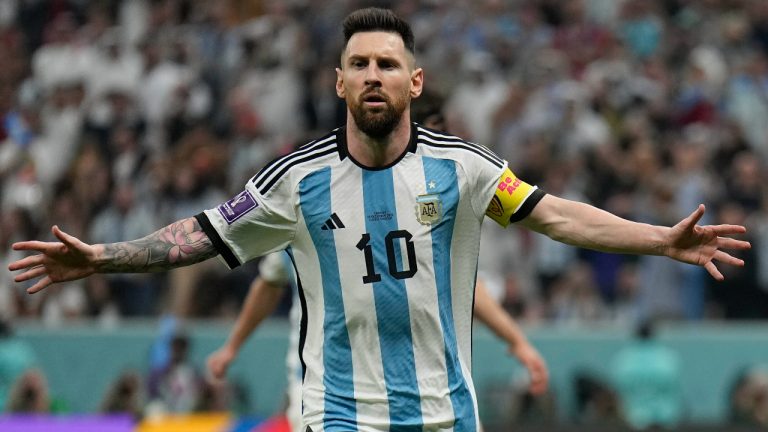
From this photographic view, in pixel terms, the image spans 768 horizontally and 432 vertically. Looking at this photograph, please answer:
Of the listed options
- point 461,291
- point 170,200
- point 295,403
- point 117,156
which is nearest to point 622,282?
point 170,200

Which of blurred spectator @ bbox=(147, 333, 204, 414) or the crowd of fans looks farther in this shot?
the crowd of fans

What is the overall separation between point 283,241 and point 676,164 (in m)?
9.01

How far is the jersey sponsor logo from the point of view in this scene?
18.5 feet

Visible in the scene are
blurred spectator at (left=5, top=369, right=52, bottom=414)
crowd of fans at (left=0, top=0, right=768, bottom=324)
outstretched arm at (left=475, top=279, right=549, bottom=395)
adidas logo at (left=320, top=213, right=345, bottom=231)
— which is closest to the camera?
adidas logo at (left=320, top=213, right=345, bottom=231)

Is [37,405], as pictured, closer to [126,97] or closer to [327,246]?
[126,97]

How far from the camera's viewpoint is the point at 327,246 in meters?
5.59

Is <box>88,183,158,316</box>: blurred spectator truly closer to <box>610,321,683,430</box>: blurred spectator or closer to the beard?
<box>610,321,683,430</box>: blurred spectator

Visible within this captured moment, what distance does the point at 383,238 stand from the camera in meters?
5.54

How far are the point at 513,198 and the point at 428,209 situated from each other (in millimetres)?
322

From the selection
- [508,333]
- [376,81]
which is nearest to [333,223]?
[376,81]

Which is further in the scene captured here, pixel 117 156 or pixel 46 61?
pixel 46 61

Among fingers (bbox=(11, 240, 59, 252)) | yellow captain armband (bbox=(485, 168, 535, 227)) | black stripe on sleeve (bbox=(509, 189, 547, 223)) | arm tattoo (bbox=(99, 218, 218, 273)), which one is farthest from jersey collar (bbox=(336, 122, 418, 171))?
fingers (bbox=(11, 240, 59, 252))

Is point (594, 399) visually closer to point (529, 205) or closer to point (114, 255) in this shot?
point (529, 205)

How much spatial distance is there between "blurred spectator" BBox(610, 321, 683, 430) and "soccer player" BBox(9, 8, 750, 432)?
23.3ft
